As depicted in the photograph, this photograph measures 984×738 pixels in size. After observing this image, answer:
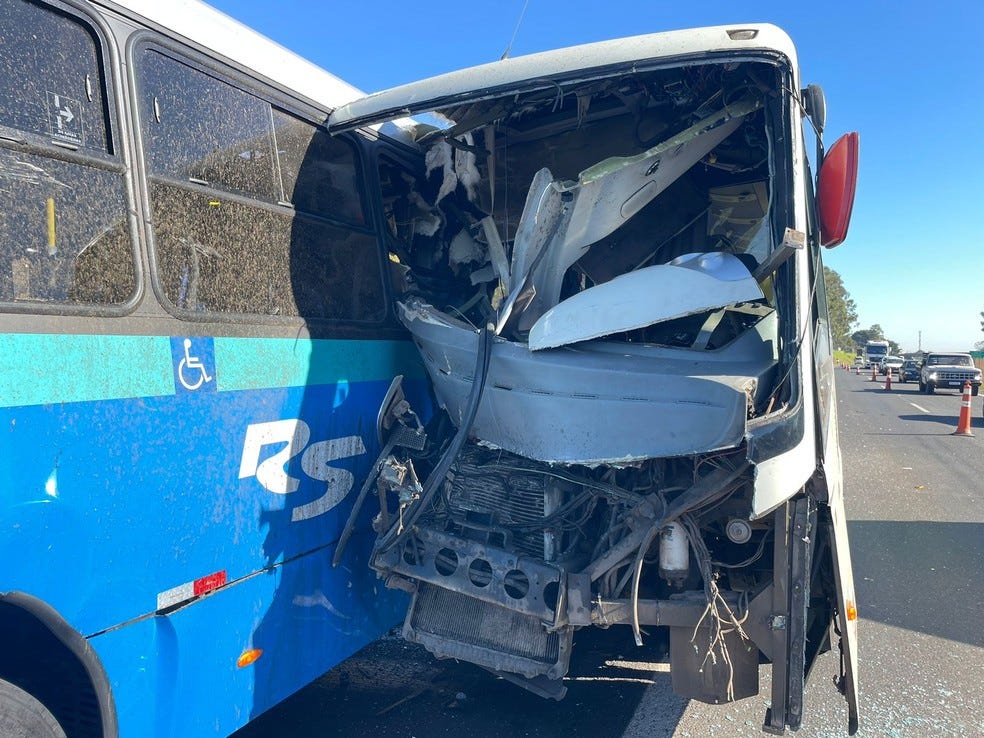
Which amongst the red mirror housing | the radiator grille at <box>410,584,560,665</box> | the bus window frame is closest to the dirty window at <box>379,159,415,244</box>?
the bus window frame

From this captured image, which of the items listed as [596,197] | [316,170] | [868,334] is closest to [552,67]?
[596,197]

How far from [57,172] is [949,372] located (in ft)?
95.4

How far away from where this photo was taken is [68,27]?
2123 millimetres

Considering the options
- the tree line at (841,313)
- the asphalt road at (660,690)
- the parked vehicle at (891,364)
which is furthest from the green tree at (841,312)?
the asphalt road at (660,690)

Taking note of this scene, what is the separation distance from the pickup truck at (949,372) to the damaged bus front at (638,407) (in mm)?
26181

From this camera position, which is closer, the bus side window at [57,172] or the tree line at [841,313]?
A: the bus side window at [57,172]

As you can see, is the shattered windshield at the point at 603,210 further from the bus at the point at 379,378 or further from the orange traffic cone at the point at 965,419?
the orange traffic cone at the point at 965,419

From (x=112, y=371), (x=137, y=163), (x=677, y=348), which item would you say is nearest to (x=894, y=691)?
(x=677, y=348)

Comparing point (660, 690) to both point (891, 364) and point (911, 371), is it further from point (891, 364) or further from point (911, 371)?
point (891, 364)

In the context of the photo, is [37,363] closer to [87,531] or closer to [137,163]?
[87,531]

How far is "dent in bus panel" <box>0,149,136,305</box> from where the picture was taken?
191cm

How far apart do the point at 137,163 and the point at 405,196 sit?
1.83 meters

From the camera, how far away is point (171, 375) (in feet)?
7.66

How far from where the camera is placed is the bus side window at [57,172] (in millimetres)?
1927
